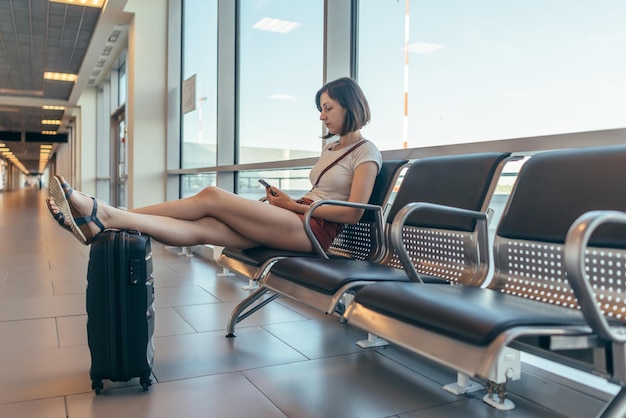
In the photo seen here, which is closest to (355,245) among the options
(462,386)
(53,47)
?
(462,386)

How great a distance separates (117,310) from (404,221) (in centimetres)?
100

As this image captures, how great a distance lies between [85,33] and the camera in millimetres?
8164

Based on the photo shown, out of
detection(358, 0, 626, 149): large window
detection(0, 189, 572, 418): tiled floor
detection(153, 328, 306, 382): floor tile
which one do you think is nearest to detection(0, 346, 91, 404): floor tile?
detection(0, 189, 572, 418): tiled floor

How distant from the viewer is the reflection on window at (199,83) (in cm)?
560

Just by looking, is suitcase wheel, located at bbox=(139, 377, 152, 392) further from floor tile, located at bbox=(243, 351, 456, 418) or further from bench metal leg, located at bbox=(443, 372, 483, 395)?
bench metal leg, located at bbox=(443, 372, 483, 395)

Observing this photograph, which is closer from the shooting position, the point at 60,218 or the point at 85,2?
the point at 60,218

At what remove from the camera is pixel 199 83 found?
227 inches

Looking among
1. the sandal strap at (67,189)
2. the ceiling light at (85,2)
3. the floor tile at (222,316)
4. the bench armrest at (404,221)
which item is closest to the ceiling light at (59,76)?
the ceiling light at (85,2)

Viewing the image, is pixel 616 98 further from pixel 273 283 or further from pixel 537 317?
pixel 273 283

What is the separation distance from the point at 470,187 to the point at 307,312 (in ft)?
4.74

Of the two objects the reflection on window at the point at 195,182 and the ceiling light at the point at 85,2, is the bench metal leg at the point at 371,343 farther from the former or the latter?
the ceiling light at the point at 85,2

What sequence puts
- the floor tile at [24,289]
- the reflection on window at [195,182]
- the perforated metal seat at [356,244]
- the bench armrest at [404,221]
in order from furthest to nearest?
1. the reflection on window at [195,182]
2. the floor tile at [24,289]
3. the perforated metal seat at [356,244]
4. the bench armrest at [404,221]

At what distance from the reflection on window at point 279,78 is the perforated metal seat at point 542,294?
2.17 meters

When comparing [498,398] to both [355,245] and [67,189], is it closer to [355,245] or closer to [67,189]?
[355,245]
